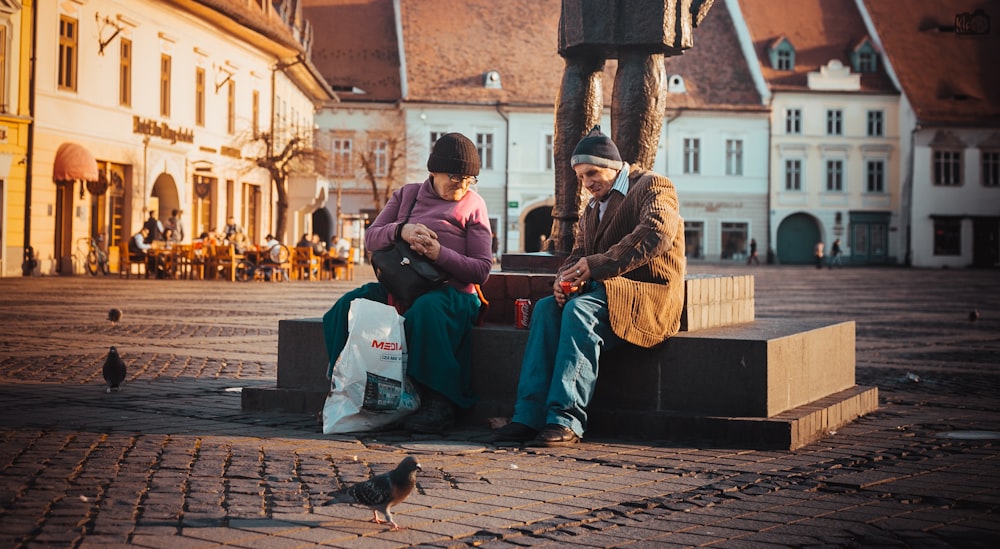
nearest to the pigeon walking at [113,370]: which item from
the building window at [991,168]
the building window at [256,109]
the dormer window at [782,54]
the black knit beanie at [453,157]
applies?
the black knit beanie at [453,157]

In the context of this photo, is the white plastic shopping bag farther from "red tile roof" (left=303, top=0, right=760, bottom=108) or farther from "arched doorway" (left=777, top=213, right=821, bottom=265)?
"arched doorway" (left=777, top=213, right=821, bottom=265)

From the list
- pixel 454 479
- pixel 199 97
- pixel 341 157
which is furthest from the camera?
pixel 341 157

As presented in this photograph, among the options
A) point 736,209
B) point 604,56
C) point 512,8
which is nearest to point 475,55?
point 512,8

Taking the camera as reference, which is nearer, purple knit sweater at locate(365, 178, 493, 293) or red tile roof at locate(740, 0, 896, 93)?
purple knit sweater at locate(365, 178, 493, 293)

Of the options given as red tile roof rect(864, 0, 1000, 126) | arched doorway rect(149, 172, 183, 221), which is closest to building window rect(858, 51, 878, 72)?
red tile roof rect(864, 0, 1000, 126)

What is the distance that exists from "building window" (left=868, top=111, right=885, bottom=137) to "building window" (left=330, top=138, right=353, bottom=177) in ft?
79.2

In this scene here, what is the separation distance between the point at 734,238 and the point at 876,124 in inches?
337

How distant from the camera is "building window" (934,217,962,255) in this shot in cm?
6009

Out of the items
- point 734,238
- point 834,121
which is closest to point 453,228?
point 734,238

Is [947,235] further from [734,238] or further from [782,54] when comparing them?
[782,54]

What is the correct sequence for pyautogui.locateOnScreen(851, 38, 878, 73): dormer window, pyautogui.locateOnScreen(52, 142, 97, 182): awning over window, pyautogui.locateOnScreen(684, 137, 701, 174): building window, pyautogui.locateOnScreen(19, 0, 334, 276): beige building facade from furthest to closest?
pyautogui.locateOnScreen(851, 38, 878, 73): dormer window, pyautogui.locateOnScreen(684, 137, 701, 174): building window, pyautogui.locateOnScreen(19, 0, 334, 276): beige building facade, pyautogui.locateOnScreen(52, 142, 97, 182): awning over window

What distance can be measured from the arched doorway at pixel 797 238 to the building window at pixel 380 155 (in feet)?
61.2

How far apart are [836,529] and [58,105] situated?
1045 inches

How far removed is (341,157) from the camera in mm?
57219
